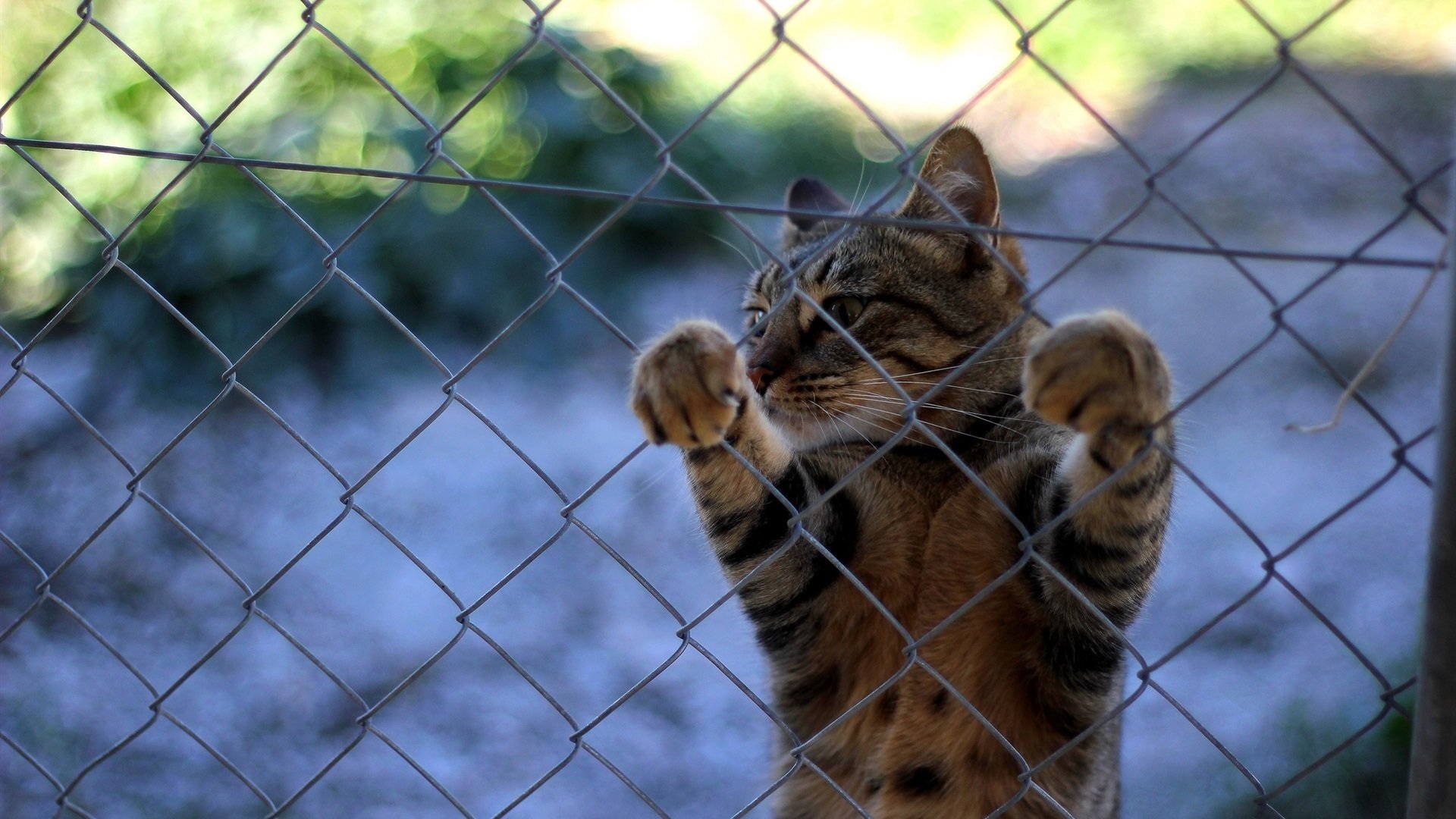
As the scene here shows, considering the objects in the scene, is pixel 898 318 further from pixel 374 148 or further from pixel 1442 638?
pixel 374 148

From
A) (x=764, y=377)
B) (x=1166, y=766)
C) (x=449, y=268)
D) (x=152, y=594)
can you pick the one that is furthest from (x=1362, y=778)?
(x=449, y=268)

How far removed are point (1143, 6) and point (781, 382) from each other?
639 cm

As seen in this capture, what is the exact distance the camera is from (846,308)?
9.64 feet

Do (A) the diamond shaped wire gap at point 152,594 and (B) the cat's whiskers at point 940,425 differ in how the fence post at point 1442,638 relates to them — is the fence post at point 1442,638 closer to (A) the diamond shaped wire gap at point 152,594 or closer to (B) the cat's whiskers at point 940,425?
(B) the cat's whiskers at point 940,425

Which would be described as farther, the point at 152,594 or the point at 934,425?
the point at 152,594

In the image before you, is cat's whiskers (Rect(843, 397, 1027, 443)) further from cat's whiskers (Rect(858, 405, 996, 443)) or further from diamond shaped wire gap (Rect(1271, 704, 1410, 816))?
diamond shaped wire gap (Rect(1271, 704, 1410, 816))

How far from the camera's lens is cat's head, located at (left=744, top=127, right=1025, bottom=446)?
267 centimetres

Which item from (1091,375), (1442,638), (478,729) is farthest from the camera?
(478,729)

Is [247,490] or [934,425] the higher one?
[934,425]

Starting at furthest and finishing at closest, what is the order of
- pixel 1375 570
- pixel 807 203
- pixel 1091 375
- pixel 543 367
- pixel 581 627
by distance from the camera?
pixel 543 367 → pixel 581 627 → pixel 1375 570 → pixel 807 203 → pixel 1091 375

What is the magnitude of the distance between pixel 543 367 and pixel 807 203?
266 centimetres

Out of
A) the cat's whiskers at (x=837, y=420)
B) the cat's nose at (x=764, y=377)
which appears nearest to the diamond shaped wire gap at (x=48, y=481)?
the cat's nose at (x=764, y=377)

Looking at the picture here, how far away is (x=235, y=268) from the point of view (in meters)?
5.65

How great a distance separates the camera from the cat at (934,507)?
73.0 inches
